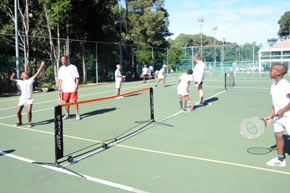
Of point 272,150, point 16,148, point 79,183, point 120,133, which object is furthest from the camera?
point 120,133

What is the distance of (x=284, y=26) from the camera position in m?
114

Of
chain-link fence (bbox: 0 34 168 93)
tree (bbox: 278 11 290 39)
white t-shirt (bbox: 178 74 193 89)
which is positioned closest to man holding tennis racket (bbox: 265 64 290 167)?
white t-shirt (bbox: 178 74 193 89)

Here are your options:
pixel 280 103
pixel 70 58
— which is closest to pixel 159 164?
pixel 280 103

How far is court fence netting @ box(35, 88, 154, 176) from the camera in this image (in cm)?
506

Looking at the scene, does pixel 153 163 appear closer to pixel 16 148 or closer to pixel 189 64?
pixel 16 148

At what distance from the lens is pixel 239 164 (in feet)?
16.4

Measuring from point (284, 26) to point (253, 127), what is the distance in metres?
126

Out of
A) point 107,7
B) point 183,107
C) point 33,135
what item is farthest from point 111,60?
point 33,135

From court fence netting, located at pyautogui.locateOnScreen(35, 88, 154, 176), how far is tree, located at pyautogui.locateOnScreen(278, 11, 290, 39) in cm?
11966

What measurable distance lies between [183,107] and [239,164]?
227 inches

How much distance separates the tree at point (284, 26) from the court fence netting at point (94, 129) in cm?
11966

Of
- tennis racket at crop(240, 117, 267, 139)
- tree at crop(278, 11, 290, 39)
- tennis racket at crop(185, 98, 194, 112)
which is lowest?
tennis racket at crop(185, 98, 194, 112)

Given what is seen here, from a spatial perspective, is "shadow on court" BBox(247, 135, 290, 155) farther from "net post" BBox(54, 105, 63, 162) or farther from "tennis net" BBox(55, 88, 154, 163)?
"net post" BBox(54, 105, 63, 162)

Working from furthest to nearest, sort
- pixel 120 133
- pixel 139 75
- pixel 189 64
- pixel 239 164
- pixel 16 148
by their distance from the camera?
pixel 189 64
pixel 139 75
pixel 120 133
pixel 16 148
pixel 239 164
